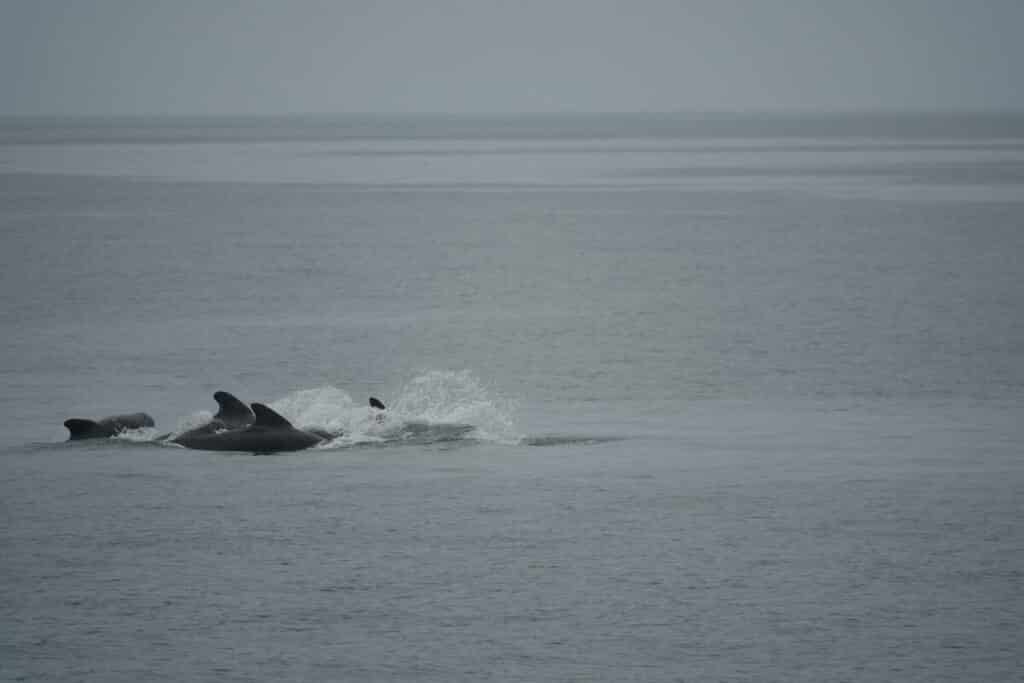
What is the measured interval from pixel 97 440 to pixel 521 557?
9.38 metres

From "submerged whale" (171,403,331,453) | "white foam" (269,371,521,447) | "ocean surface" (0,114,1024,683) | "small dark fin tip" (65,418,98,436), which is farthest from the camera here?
"white foam" (269,371,521,447)

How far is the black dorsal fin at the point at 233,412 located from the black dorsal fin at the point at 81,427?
1867 millimetres

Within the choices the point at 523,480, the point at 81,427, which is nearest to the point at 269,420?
the point at 81,427

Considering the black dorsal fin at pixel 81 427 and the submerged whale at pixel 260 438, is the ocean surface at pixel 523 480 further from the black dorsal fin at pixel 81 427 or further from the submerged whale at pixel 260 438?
the submerged whale at pixel 260 438

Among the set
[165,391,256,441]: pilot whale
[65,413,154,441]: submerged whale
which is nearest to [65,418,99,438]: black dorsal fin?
[65,413,154,441]: submerged whale

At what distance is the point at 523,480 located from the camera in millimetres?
26703

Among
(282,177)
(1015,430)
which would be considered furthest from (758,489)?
(282,177)

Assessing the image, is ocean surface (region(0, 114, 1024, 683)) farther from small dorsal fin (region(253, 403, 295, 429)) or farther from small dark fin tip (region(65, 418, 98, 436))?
small dorsal fin (region(253, 403, 295, 429))

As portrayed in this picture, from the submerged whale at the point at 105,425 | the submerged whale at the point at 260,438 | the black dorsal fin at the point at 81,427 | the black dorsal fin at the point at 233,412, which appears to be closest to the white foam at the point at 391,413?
the submerged whale at the point at 260,438

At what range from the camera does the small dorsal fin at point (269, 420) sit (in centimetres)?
2870

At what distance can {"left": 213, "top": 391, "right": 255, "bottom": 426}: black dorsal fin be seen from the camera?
1153 inches

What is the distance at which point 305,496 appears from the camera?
25734 mm

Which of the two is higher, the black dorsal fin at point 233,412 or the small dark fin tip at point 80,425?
the black dorsal fin at point 233,412

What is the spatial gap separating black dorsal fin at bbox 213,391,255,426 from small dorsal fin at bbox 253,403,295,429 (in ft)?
1.30
